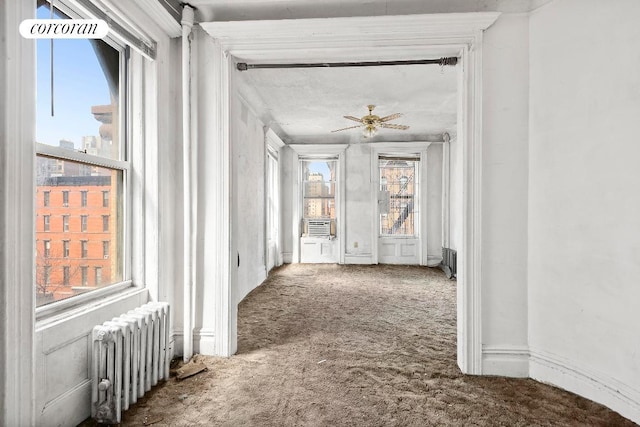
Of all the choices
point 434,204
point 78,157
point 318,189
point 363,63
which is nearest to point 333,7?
point 363,63

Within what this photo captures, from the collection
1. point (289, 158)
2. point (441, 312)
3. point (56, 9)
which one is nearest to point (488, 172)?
point (441, 312)

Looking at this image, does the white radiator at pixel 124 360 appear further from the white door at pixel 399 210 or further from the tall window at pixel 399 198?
the tall window at pixel 399 198

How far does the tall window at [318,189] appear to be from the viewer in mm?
7270

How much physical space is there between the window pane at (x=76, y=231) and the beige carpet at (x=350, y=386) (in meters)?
0.82

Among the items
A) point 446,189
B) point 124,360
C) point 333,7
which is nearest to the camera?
point 124,360

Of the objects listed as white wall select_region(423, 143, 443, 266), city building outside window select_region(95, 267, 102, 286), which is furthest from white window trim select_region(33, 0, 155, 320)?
white wall select_region(423, 143, 443, 266)

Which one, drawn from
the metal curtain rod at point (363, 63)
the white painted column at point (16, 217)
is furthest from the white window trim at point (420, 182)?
the white painted column at point (16, 217)

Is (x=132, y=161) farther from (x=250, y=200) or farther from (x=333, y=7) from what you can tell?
(x=250, y=200)

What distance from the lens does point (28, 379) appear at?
138 centimetres

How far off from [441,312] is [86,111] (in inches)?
150

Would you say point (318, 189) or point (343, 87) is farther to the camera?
point (318, 189)

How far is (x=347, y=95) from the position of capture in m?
4.47

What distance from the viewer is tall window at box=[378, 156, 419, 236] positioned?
23.5 feet

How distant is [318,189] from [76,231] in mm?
5704
